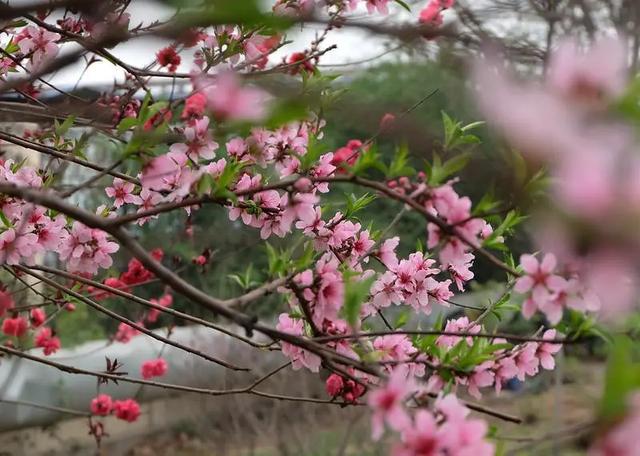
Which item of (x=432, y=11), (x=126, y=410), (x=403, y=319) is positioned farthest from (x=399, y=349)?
(x=126, y=410)

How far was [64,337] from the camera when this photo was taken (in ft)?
19.6

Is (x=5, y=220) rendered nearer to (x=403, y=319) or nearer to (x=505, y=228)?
(x=403, y=319)

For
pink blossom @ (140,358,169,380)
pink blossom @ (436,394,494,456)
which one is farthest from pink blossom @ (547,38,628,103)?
pink blossom @ (140,358,169,380)

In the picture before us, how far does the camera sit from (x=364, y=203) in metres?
1.26

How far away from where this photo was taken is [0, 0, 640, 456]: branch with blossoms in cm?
51

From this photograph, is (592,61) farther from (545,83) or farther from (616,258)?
(616,258)

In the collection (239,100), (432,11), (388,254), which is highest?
(432,11)

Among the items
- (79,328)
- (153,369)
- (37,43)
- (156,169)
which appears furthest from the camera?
(79,328)

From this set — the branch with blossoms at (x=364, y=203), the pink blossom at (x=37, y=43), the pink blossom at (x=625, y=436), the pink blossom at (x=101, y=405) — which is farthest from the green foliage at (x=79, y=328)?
the pink blossom at (x=625, y=436)

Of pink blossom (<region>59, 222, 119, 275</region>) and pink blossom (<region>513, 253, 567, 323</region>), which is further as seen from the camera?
pink blossom (<region>59, 222, 119, 275</region>)

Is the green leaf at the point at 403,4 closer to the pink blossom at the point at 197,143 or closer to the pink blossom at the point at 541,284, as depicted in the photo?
the pink blossom at the point at 197,143

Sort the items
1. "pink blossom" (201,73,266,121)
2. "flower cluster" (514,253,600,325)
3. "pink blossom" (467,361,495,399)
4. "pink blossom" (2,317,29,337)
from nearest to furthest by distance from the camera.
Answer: "pink blossom" (201,73,266,121)
"flower cluster" (514,253,600,325)
"pink blossom" (467,361,495,399)
"pink blossom" (2,317,29,337)

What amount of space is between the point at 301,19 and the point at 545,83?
18 cm

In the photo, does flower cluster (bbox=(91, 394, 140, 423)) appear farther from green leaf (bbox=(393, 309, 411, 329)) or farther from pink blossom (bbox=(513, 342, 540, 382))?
pink blossom (bbox=(513, 342, 540, 382))
